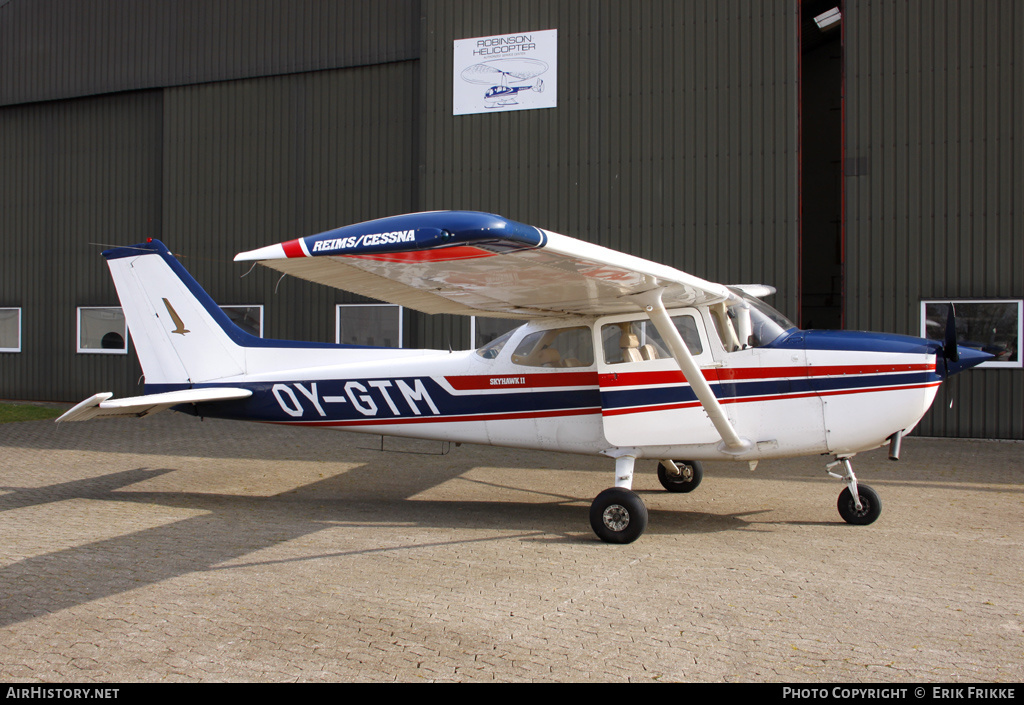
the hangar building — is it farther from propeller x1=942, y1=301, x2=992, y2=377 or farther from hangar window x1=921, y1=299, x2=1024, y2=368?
propeller x1=942, y1=301, x2=992, y2=377

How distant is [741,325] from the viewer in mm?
6230

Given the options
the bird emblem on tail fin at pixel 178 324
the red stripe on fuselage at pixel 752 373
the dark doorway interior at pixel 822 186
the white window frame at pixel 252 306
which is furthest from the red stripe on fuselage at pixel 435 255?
the dark doorway interior at pixel 822 186

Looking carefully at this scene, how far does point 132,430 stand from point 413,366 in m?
8.02

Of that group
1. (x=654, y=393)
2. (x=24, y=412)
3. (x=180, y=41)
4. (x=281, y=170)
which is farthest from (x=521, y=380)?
(x=180, y=41)

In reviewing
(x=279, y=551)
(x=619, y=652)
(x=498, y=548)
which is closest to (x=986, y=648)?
(x=619, y=652)

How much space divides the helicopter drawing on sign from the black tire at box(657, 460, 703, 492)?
8053mm

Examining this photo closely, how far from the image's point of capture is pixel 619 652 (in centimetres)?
359

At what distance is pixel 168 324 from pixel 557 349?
4071 millimetres

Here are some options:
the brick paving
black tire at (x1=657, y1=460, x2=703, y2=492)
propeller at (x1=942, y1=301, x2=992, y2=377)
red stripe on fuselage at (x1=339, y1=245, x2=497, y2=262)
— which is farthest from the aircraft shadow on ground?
red stripe on fuselage at (x1=339, y1=245, x2=497, y2=262)

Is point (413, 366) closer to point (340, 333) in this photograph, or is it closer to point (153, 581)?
point (153, 581)

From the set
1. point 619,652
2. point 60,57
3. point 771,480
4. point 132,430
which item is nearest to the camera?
point 619,652

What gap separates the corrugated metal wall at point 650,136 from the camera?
12.0 metres

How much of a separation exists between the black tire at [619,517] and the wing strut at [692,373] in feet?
2.94

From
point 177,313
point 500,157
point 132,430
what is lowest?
point 132,430
